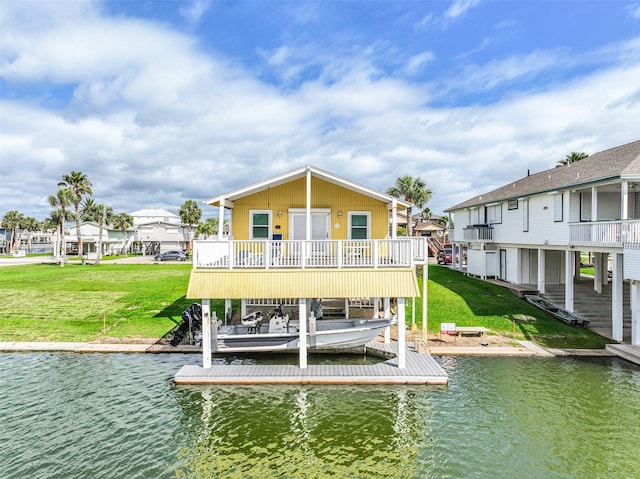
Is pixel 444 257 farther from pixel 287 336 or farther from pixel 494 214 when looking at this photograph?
pixel 287 336

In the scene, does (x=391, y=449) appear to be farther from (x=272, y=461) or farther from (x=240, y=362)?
(x=240, y=362)

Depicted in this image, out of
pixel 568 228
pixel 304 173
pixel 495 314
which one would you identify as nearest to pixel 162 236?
pixel 304 173

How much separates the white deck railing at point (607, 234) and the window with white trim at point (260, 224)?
591 inches

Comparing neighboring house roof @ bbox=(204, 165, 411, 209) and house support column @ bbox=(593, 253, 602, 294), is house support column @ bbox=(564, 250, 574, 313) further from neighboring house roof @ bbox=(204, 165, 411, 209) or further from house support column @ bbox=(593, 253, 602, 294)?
neighboring house roof @ bbox=(204, 165, 411, 209)

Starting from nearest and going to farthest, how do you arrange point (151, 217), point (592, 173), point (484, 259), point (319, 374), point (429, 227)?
point (319, 374), point (592, 173), point (484, 259), point (429, 227), point (151, 217)

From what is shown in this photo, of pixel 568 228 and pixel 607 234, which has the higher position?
pixel 568 228

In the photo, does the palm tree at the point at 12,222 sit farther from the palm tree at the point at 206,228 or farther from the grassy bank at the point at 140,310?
the grassy bank at the point at 140,310

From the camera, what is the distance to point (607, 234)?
→ 55.0 feet

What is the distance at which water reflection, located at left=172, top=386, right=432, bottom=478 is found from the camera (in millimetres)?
8320

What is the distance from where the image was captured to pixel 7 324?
19234 millimetres

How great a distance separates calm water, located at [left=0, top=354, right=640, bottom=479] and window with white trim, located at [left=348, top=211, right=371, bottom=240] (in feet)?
22.6

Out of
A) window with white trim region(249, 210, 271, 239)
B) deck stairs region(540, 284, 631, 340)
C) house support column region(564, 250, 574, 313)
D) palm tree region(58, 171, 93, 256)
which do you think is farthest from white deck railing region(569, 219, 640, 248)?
palm tree region(58, 171, 93, 256)

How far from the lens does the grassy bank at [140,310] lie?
58.5 feet

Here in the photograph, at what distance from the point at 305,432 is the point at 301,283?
189 inches
